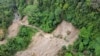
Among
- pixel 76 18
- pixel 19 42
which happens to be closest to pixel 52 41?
pixel 76 18

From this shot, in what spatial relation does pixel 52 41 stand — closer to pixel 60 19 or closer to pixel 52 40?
pixel 52 40

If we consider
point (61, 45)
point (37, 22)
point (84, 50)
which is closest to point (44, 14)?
point (37, 22)

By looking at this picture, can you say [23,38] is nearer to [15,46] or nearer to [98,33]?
[15,46]

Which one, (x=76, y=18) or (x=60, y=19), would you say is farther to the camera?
(x=60, y=19)

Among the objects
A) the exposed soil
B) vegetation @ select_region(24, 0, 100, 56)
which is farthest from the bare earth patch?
vegetation @ select_region(24, 0, 100, 56)

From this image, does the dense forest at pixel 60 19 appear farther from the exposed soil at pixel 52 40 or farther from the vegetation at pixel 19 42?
the exposed soil at pixel 52 40

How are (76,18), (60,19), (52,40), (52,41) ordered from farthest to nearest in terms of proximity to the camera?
(60,19), (52,40), (52,41), (76,18)
